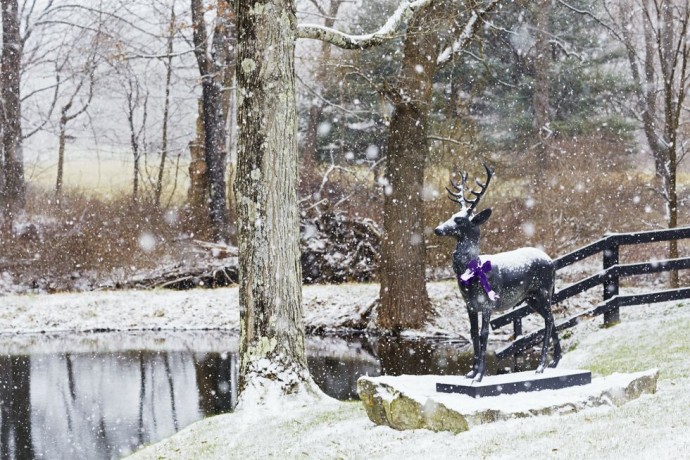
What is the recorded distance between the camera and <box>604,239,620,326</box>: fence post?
1286 centimetres

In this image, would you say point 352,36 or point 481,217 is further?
point 352,36

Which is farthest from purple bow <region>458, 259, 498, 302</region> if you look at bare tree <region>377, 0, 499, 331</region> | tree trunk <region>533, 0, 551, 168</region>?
tree trunk <region>533, 0, 551, 168</region>

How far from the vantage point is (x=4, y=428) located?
36.6 ft

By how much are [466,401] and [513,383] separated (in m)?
0.57

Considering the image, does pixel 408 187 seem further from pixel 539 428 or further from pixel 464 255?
pixel 539 428

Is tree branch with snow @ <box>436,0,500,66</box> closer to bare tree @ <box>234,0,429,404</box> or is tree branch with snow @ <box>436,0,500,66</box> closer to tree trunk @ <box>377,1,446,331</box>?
tree trunk @ <box>377,1,446,331</box>

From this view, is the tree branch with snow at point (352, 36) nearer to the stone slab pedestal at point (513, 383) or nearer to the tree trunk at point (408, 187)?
the tree trunk at point (408, 187)

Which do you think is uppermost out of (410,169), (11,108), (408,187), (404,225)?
(11,108)

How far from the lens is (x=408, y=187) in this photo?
17438 mm

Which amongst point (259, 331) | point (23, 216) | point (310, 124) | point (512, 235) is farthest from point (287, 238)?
→ point (310, 124)

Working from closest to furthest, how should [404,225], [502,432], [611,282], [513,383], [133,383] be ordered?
[502,432] < [513,383] < [611,282] < [133,383] < [404,225]

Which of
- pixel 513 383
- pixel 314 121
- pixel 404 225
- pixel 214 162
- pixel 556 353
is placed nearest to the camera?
pixel 513 383

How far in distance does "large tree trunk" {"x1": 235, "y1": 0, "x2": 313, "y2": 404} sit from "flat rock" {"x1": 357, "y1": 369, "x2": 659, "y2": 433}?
235 cm

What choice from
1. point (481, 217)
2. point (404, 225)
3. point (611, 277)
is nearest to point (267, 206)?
point (481, 217)
